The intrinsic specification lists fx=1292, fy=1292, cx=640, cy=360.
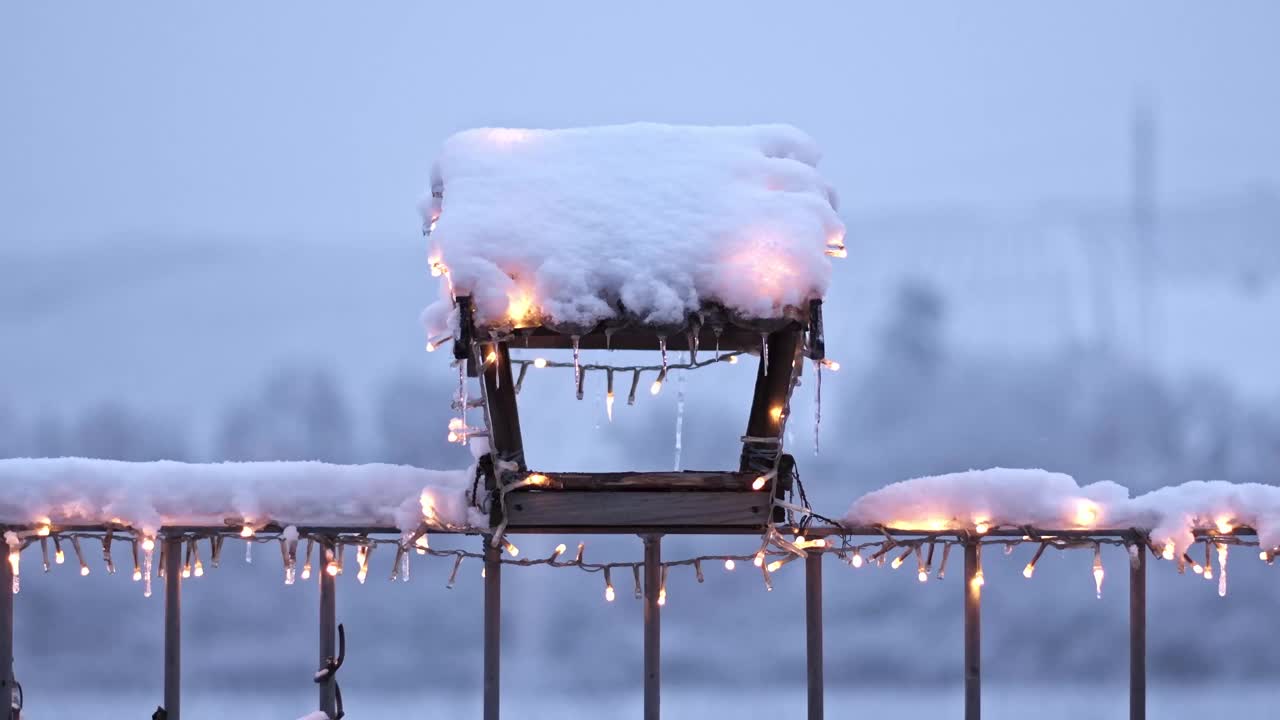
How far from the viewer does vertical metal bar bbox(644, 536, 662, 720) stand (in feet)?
20.4

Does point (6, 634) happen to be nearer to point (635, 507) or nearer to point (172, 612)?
point (172, 612)

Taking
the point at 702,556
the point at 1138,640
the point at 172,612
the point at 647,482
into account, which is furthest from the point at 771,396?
the point at 172,612

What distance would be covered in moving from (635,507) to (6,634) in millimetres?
3226

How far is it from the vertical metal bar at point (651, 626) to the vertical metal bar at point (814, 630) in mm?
725

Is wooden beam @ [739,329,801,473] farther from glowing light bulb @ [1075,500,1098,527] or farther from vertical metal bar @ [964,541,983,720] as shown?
glowing light bulb @ [1075,500,1098,527]

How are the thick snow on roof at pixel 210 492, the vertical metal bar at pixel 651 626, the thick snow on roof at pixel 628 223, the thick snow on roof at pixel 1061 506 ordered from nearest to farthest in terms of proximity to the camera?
the thick snow on roof at pixel 628 223 → the thick snow on roof at pixel 1061 506 → the thick snow on roof at pixel 210 492 → the vertical metal bar at pixel 651 626

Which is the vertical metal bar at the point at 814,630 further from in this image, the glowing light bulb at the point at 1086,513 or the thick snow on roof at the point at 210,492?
the thick snow on roof at the point at 210,492

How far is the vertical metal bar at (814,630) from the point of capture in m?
6.26

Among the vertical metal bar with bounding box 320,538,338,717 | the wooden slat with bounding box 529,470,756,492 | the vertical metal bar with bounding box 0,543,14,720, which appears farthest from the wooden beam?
the vertical metal bar with bounding box 0,543,14,720

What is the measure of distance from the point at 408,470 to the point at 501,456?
0.86 m

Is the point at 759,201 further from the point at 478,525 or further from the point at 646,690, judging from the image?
the point at 646,690

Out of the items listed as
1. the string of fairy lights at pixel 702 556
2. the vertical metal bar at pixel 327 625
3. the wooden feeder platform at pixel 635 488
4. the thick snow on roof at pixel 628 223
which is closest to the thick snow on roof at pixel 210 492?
the string of fairy lights at pixel 702 556

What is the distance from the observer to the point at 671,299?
193 inches

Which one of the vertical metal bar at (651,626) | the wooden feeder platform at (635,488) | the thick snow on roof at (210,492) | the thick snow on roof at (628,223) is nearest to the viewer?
the thick snow on roof at (628,223)
